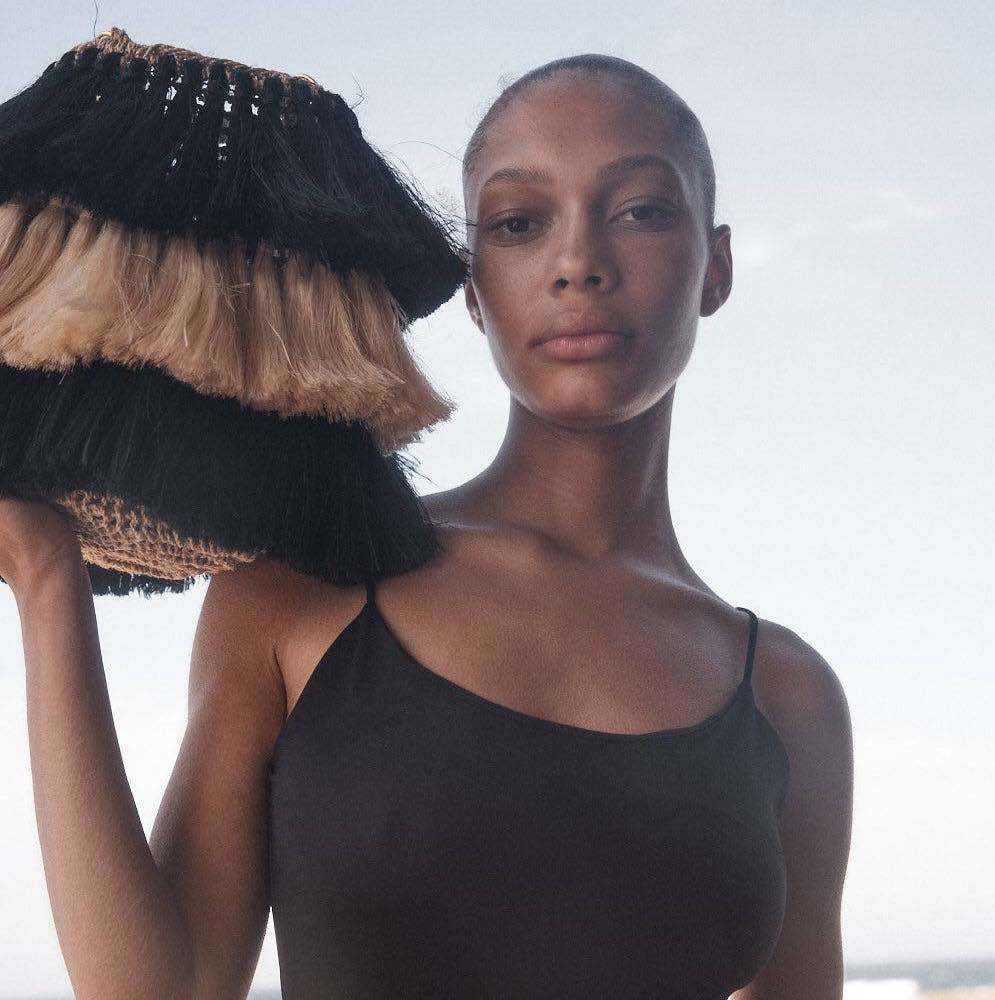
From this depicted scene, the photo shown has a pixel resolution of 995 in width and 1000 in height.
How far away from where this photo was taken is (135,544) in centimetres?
131

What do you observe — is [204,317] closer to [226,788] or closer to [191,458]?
[191,458]

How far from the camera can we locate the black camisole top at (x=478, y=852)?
1.36 m

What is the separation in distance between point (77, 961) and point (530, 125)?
1.00 metres

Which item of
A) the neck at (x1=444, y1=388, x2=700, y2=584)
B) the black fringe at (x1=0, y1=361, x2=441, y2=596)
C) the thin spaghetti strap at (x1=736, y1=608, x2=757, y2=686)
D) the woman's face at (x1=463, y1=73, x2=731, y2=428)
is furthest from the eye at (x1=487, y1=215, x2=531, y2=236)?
the thin spaghetti strap at (x1=736, y1=608, x2=757, y2=686)

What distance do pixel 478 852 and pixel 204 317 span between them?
0.58 meters

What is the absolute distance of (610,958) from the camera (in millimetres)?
1400

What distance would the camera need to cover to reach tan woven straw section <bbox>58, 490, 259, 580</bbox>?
125cm

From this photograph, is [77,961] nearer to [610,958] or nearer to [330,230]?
[610,958]

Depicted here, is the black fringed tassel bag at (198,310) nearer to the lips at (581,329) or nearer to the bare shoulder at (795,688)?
the lips at (581,329)

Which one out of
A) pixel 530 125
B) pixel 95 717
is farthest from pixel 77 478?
pixel 530 125

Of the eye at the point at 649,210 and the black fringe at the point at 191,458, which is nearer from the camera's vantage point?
the black fringe at the point at 191,458

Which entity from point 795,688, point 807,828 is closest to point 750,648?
point 795,688

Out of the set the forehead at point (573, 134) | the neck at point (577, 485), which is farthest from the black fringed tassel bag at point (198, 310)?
the neck at point (577, 485)

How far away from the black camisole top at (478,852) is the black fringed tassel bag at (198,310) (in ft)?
0.64
